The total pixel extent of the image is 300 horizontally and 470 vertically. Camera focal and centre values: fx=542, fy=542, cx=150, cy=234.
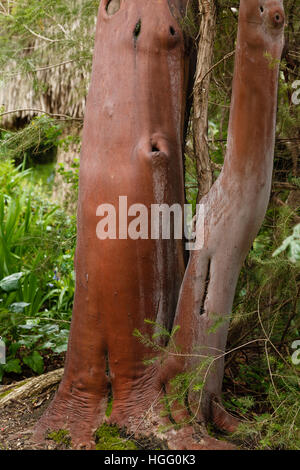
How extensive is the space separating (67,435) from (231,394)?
3.99ft

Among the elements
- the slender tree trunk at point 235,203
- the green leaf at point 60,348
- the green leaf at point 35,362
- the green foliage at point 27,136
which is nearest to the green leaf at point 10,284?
the green leaf at point 35,362

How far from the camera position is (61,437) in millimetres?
2986

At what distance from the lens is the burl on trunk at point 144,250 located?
2832mm

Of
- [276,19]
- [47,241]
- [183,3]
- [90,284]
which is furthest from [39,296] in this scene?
[276,19]

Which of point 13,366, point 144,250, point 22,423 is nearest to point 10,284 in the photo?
point 13,366

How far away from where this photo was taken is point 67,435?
9.78 feet

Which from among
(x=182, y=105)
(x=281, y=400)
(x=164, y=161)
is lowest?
(x=281, y=400)

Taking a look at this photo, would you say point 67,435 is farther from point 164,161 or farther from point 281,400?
point 164,161

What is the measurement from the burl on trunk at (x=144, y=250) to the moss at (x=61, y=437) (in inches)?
1.3

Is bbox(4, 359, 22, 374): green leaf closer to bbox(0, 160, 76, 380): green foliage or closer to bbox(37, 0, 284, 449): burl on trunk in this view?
bbox(0, 160, 76, 380): green foliage

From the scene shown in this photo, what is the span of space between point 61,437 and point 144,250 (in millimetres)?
1128

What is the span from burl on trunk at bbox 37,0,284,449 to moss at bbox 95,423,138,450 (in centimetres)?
5

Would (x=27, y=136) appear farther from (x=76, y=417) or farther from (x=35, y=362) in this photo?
(x=76, y=417)

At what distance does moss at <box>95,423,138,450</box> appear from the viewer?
9.27ft
